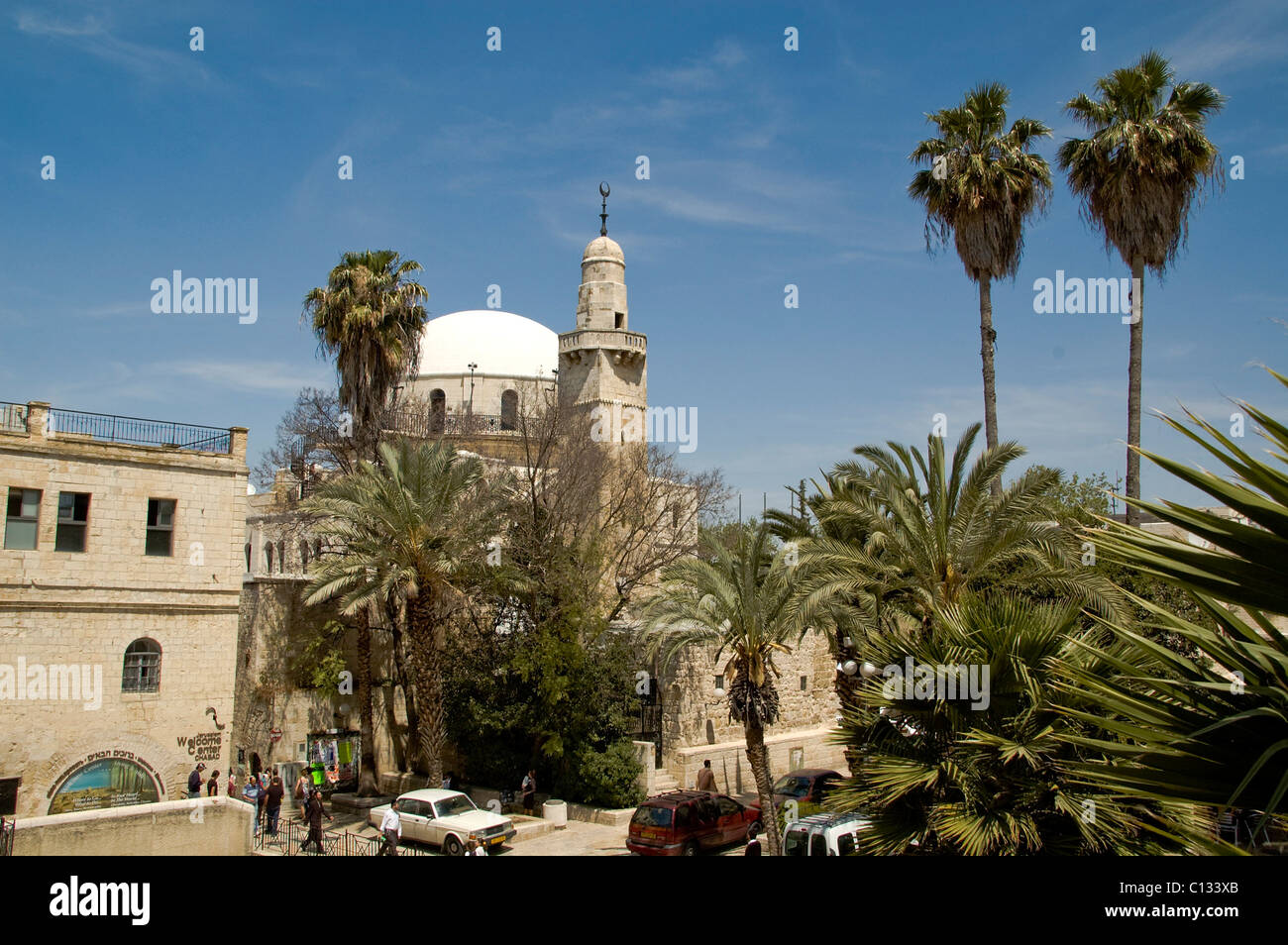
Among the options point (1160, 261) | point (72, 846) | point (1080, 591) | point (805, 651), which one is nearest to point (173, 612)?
point (72, 846)

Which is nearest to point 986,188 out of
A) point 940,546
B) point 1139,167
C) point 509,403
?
point 1139,167

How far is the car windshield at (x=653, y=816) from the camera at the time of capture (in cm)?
1769

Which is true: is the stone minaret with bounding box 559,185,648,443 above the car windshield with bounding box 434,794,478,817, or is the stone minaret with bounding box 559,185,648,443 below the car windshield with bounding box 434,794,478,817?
above

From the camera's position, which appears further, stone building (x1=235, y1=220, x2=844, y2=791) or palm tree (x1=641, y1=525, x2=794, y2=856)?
stone building (x1=235, y1=220, x2=844, y2=791)

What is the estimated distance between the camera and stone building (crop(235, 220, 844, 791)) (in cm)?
2477

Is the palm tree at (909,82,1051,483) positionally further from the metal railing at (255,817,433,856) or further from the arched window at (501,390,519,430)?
the arched window at (501,390,519,430)

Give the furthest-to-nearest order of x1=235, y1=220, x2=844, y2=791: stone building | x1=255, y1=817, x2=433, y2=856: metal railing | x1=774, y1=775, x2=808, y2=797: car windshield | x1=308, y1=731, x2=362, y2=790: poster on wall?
x1=308, y1=731, x2=362, y2=790: poster on wall < x1=235, y1=220, x2=844, y2=791: stone building < x1=774, y1=775, x2=808, y2=797: car windshield < x1=255, y1=817, x2=433, y2=856: metal railing

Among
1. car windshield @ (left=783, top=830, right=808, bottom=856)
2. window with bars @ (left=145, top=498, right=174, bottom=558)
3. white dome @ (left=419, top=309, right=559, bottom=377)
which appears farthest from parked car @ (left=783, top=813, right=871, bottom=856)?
white dome @ (left=419, top=309, right=559, bottom=377)

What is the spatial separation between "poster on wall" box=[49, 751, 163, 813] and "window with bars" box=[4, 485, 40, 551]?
4.64 m

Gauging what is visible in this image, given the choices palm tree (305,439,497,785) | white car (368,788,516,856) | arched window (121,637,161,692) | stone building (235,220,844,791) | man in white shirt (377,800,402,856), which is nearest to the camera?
man in white shirt (377,800,402,856)

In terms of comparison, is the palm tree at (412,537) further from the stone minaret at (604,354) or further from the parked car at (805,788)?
the stone minaret at (604,354)
